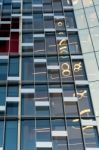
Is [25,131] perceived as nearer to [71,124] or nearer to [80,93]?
[71,124]

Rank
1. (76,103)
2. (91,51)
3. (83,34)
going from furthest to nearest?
(83,34) < (91,51) < (76,103)

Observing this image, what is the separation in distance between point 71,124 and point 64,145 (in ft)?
5.87

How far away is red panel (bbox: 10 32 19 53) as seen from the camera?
30.1m

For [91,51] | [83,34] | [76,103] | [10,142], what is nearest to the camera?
[10,142]

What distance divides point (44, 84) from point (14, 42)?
240 inches

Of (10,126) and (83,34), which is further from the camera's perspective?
(83,34)

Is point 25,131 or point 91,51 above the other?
point 91,51

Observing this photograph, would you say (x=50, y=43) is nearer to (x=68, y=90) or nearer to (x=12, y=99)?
(x=68, y=90)

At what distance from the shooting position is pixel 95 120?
24.2 meters

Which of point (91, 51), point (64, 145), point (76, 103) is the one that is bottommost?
point (64, 145)

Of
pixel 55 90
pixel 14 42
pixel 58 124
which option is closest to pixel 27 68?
pixel 55 90

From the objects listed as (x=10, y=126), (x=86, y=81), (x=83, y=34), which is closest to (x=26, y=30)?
(x=83, y=34)

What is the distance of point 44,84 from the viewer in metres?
27.0

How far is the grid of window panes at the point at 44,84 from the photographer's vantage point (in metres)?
23.4
